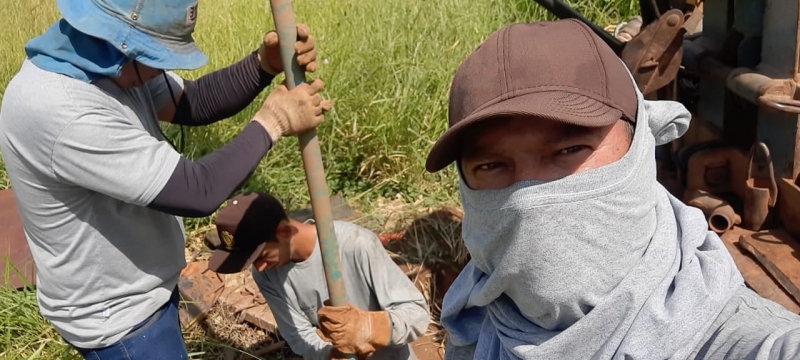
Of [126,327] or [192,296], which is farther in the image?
[192,296]

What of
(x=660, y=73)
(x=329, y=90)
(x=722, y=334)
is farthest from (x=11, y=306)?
(x=722, y=334)

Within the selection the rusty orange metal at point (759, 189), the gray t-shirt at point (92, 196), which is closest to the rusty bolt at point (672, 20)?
the rusty orange metal at point (759, 189)

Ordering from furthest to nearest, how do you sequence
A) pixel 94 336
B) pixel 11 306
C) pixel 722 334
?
pixel 11 306, pixel 94 336, pixel 722 334

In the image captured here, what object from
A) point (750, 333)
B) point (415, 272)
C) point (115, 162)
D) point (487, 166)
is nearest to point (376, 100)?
point (415, 272)

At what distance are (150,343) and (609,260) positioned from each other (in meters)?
1.76

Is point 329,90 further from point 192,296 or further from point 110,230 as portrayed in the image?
point 110,230

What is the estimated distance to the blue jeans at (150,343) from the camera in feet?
7.95

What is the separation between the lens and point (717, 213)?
2.71 metres

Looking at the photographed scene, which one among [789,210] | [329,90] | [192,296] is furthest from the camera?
[329,90]

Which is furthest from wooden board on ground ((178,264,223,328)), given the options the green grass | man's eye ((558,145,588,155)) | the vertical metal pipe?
man's eye ((558,145,588,155))

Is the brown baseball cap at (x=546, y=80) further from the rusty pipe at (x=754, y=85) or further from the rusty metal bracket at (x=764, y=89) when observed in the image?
the rusty pipe at (x=754, y=85)

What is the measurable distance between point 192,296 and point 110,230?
1752 mm

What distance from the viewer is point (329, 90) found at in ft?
14.8

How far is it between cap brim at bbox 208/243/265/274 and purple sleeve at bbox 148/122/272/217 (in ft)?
1.39
